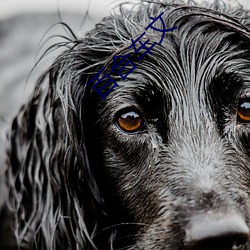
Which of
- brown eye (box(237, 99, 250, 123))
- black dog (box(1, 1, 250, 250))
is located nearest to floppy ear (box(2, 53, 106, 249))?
black dog (box(1, 1, 250, 250))

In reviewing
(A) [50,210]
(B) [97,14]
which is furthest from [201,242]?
(B) [97,14]

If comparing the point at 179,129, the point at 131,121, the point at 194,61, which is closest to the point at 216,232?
the point at 179,129

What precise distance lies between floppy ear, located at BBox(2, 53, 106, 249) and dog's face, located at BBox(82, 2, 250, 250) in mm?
98

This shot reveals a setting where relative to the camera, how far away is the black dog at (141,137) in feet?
9.26

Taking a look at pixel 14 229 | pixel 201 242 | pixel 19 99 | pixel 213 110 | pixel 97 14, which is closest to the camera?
pixel 201 242

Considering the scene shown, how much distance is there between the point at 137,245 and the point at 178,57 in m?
0.78

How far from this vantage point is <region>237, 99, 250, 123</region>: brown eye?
9.70 ft

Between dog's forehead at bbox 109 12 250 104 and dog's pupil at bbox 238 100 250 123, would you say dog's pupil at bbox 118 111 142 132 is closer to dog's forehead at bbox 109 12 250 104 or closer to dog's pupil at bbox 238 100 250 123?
dog's forehead at bbox 109 12 250 104

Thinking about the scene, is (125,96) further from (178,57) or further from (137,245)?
(137,245)

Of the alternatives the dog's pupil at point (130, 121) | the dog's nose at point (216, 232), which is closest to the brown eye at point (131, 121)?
the dog's pupil at point (130, 121)

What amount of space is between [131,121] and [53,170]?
0.47m

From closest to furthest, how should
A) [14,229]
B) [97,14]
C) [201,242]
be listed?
[201,242] → [14,229] → [97,14]

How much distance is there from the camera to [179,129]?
115 inches

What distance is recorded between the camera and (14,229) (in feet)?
11.4
